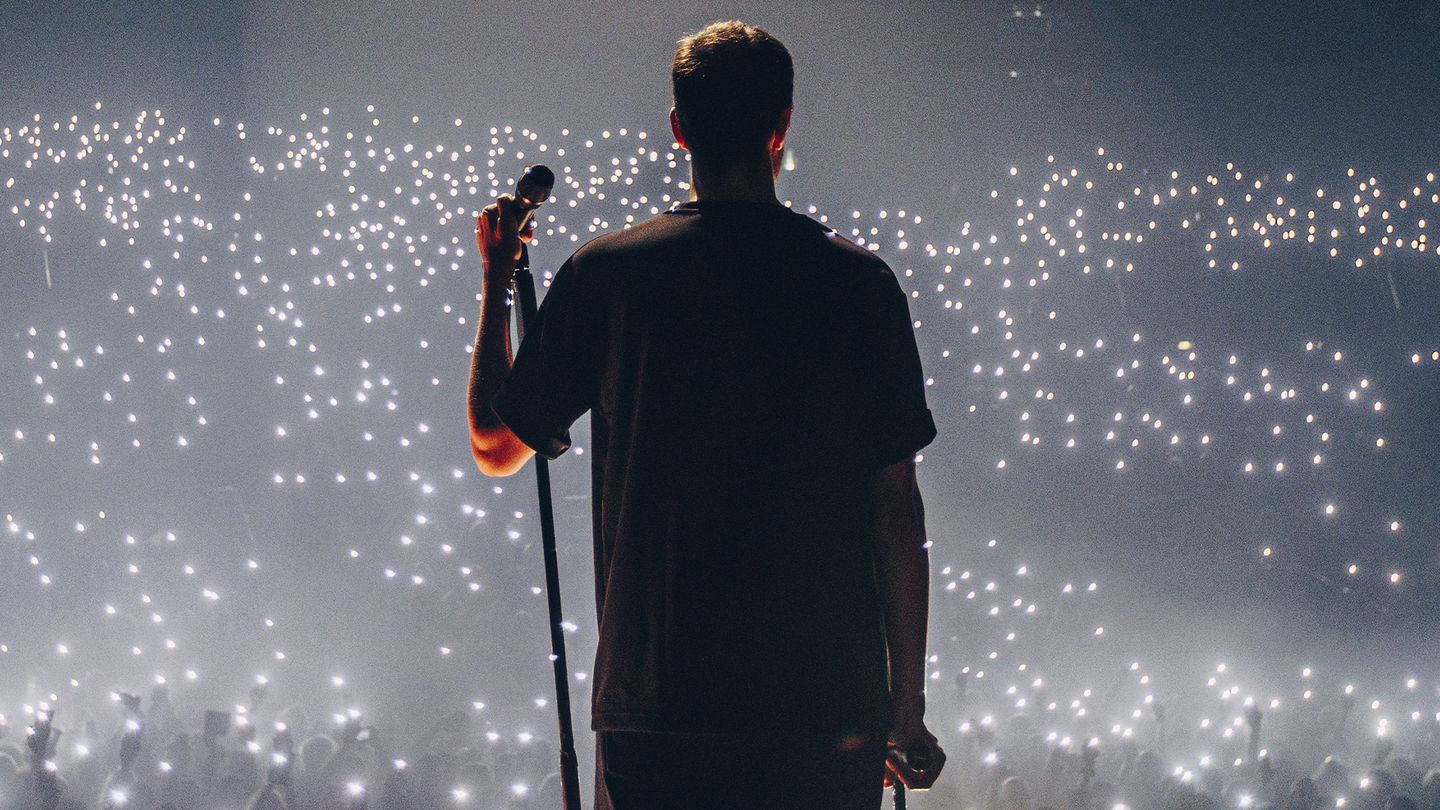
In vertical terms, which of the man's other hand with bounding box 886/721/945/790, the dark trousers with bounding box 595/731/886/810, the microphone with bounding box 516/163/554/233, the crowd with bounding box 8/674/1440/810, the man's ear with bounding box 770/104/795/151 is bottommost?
the crowd with bounding box 8/674/1440/810

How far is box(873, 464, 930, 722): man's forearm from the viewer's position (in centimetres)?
90

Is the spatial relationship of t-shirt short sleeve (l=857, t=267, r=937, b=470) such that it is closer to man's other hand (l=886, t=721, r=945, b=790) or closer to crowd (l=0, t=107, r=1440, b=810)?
man's other hand (l=886, t=721, r=945, b=790)

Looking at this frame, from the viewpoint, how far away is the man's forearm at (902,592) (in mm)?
899

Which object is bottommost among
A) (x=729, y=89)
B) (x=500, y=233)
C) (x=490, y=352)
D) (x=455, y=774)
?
(x=455, y=774)

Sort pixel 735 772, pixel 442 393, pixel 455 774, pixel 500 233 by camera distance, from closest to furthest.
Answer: pixel 735 772
pixel 500 233
pixel 455 774
pixel 442 393

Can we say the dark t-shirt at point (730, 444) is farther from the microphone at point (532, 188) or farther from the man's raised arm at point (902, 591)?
the microphone at point (532, 188)

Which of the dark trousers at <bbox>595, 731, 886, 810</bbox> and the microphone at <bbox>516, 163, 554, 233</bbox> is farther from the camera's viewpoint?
the microphone at <bbox>516, 163, 554, 233</bbox>

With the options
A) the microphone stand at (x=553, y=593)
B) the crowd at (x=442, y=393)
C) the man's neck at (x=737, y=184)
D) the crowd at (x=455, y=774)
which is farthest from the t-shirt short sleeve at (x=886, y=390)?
the crowd at (x=442, y=393)

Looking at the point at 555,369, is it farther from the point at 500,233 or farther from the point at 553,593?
the point at 553,593

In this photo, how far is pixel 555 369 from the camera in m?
0.86

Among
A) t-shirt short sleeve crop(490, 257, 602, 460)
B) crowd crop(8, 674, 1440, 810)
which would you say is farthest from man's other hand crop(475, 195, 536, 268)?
crowd crop(8, 674, 1440, 810)

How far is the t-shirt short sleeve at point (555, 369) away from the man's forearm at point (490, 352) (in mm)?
52

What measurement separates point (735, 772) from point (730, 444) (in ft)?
1.05

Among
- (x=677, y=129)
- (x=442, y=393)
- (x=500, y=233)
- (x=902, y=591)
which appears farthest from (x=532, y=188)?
(x=442, y=393)
